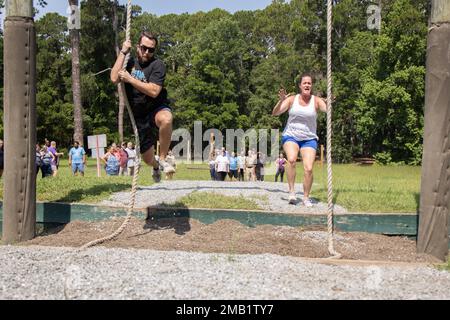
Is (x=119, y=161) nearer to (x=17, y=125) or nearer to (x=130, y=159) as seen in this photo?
(x=130, y=159)

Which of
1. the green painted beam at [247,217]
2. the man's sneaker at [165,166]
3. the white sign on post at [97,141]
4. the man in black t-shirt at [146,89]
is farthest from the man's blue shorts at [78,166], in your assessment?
the man in black t-shirt at [146,89]

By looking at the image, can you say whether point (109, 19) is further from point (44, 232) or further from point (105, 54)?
point (44, 232)

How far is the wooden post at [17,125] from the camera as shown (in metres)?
7.05

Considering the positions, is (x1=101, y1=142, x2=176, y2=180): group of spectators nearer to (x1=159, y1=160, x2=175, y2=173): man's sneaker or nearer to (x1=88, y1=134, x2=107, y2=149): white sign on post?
(x1=88, y1=134, x2=107, y2=149): white sign on post

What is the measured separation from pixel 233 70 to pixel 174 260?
5350 cm

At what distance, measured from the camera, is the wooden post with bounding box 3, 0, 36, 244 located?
7.05 metres

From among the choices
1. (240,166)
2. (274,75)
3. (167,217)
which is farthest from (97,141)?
(274,75)

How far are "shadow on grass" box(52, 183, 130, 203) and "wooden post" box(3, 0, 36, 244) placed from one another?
1.08 meters

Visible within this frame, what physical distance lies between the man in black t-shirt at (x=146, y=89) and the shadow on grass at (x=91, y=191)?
1610 mm

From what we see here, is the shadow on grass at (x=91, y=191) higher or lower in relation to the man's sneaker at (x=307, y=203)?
higher

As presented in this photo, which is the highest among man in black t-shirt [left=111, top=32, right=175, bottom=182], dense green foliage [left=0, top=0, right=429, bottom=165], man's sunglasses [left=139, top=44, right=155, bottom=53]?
dense green foliage [left=0, top=0, right=429, bottom=165]

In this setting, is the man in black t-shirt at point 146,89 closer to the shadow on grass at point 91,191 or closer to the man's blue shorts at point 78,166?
the shadow on grass at point 91,191

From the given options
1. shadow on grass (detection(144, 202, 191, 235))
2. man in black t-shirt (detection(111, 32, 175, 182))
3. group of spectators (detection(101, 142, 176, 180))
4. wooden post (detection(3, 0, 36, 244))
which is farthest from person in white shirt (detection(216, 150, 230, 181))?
wooden post (detection(3, 0, 36, 244))

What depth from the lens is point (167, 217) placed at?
770 centimetres
